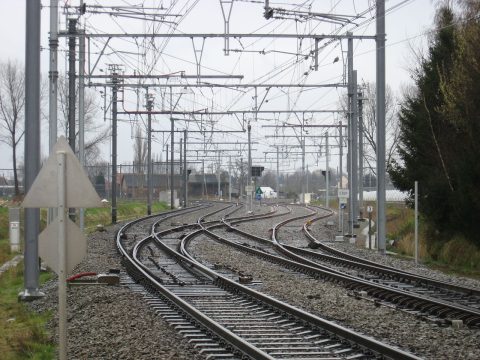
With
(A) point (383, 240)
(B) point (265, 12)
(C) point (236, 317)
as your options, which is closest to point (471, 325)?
(C) point (236, 317)

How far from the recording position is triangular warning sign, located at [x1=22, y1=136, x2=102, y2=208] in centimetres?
714

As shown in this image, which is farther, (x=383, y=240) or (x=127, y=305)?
(x=383, y=240)

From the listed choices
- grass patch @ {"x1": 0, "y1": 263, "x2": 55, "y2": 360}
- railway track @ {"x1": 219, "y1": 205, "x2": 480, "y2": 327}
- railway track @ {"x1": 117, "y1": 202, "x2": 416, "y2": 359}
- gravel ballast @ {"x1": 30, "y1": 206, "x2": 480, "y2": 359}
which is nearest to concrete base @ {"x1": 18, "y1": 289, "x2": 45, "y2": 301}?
grass patch @ {"x1": 0, "y1": 263, "x2": 55, "y2": 360}

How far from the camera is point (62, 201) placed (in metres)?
7.09

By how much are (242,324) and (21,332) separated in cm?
330

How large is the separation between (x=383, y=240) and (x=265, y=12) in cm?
933

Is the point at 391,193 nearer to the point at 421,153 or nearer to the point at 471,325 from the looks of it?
the point at 421,153

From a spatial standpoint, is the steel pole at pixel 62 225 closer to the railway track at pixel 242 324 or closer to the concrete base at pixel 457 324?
the railway track at pixel 242 324

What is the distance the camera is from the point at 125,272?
19.1 metres

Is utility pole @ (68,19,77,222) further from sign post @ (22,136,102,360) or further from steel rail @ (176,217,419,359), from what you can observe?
sign post @ (22,136,102,360)

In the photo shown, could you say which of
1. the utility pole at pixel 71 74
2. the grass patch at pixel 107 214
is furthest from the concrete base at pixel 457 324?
the grass patch at pixel 107 214

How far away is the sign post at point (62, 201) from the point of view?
7117 millimetres

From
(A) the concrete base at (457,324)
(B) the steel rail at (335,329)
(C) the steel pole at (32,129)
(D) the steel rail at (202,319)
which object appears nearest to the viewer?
(B) the steel rail at (335,329)

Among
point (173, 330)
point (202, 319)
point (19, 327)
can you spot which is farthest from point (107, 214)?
point (173, 330)
